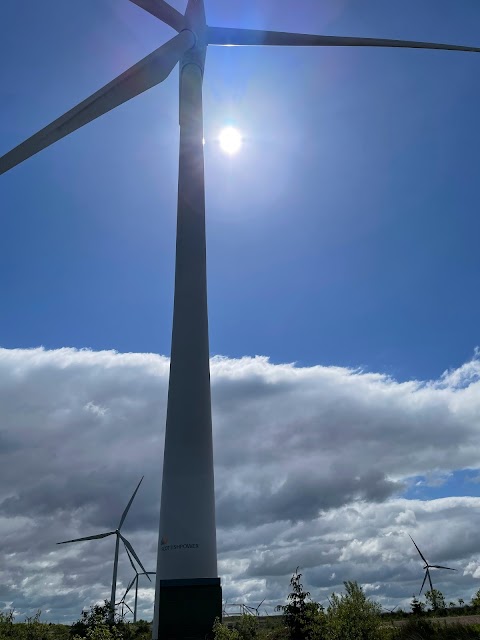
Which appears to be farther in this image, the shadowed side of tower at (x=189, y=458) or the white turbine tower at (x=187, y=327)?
the white turbine tower at (x=187, y=327)

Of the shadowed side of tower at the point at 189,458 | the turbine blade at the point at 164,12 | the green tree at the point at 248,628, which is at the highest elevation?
the turbine blade at the point at 164,12

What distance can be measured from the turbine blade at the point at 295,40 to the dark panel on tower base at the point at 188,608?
47.2 metres

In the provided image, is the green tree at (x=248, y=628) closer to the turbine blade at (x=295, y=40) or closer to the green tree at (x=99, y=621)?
the green tree at (x=99, y=621)

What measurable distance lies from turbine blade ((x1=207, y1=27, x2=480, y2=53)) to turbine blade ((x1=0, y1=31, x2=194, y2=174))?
493cm

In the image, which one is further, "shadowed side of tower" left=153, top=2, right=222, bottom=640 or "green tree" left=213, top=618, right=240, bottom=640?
"shadowed side of tower" left=153, top=2, right=222, bottom=640

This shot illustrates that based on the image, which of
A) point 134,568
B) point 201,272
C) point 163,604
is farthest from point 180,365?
point 134,568

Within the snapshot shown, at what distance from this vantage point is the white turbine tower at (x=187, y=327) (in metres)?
37.3

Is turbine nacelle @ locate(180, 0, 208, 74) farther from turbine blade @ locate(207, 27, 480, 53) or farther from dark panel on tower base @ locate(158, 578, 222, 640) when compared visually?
dark panel on tower base @ locate(158, 578, 222, 640)

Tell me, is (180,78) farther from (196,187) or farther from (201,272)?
(201,272)

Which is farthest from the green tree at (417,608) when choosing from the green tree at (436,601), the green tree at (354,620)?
the green tree at (354,620)

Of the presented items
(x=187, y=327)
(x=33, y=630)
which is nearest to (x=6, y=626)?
(x=33, y=630)

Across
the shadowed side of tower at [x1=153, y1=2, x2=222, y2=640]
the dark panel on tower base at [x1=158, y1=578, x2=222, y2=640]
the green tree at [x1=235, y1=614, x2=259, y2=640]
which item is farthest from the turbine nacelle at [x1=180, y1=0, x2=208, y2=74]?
the green tree at [x1=235, y1=614, x2=259, y2=640]

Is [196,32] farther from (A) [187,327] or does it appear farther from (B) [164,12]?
(A) [187,327]

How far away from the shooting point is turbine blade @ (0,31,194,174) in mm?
42344
